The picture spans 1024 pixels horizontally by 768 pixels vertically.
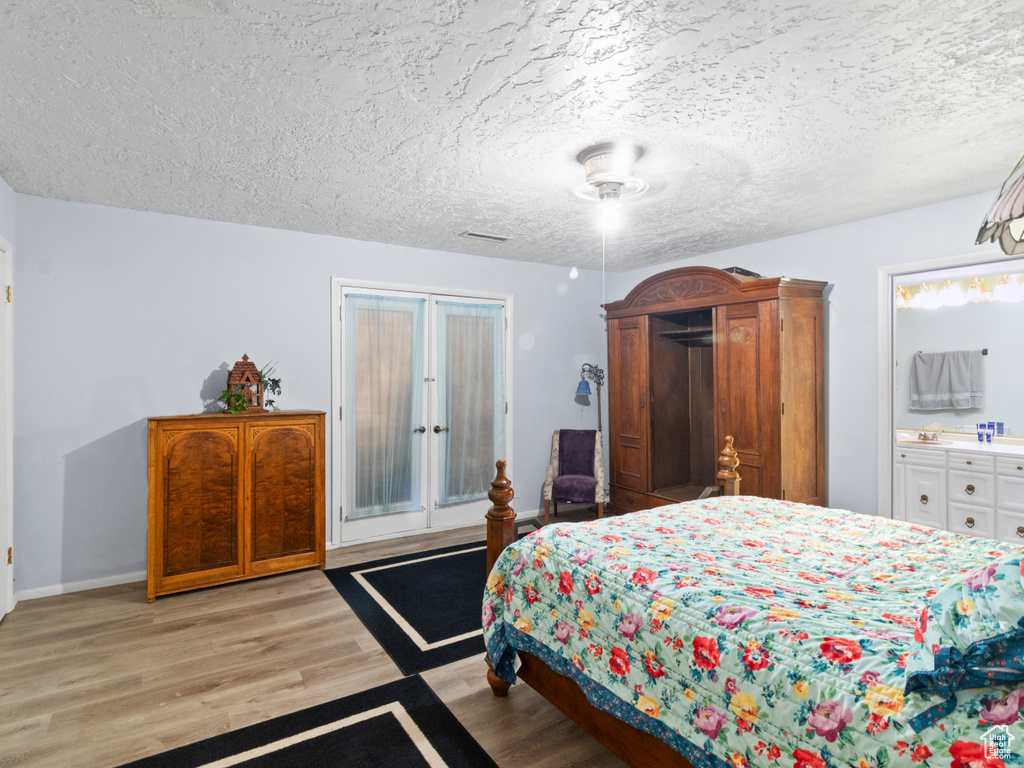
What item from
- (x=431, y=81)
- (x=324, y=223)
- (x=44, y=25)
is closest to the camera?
(x=44, y=25)

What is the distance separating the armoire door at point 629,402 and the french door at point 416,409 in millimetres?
1078

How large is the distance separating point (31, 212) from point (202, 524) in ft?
7.51

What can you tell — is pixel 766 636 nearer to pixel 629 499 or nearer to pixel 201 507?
pixel 201 507

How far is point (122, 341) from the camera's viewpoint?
3.79 meters

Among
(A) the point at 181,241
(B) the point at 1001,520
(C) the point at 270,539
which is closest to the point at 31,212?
(A) the point at 181,241

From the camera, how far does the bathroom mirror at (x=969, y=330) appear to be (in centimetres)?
429

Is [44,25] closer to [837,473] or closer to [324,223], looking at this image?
[324,223]

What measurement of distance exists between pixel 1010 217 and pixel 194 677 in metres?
3.40

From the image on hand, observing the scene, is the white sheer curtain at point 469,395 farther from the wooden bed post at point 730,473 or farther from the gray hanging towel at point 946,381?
the gray hanging towel at point 946,381

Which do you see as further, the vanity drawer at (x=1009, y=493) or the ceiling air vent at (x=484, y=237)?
the ceiling air vent at (x=484, y=237)

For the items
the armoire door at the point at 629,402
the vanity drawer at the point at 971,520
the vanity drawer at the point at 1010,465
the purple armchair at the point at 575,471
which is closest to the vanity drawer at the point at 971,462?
the vanity drawer at the point at 1010,465

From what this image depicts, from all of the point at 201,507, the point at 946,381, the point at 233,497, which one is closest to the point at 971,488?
the point at 946,381

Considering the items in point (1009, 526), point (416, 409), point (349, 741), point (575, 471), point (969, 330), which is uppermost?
point (969, 330)

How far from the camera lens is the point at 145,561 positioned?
152 inches
